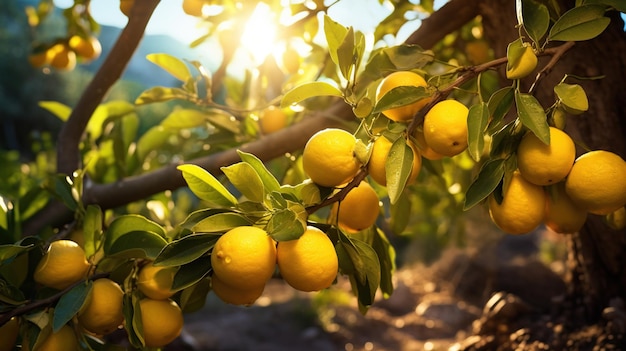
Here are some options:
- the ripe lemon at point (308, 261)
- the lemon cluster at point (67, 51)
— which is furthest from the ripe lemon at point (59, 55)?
the ripe lemon at point (308, 261)

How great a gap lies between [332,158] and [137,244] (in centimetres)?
26

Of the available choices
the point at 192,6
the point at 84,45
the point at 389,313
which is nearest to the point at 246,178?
the point at 192,6

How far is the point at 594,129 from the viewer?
0.87 metres

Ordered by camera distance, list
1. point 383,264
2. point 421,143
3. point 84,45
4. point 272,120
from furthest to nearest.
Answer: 1. point 84,45
2. point 272,120
3. point 383,264
4. point 421,143

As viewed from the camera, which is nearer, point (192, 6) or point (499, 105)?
point (499, 105)

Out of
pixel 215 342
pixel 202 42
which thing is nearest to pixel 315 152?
pixel 202 42

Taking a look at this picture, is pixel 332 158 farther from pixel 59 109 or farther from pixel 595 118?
pixel 59 109

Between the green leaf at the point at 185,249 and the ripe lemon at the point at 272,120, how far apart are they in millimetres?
578

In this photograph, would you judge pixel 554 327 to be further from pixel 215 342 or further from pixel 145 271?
pixel 215 342

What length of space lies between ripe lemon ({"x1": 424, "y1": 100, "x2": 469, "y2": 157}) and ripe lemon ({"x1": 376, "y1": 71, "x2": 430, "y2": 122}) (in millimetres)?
34

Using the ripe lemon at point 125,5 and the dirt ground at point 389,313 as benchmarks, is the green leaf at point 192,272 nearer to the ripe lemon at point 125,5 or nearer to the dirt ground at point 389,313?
the ripe lemon at point 125,5

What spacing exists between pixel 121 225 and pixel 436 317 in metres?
2.29

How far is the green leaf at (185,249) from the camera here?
21.7 inches

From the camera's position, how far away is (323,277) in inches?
21.7
